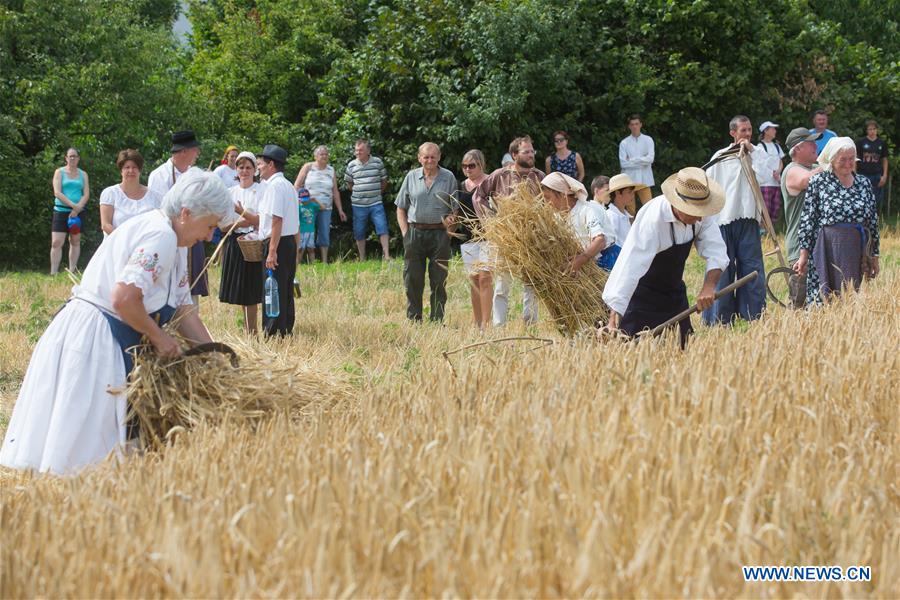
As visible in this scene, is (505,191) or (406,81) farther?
(406,81)

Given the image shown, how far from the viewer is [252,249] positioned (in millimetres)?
9227

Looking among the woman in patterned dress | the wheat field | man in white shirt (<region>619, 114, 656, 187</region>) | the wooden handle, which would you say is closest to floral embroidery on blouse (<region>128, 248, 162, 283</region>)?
the wheat field

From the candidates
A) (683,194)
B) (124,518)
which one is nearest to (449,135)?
(683,194)

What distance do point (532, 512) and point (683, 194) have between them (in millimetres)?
3762

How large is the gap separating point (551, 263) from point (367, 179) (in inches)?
326

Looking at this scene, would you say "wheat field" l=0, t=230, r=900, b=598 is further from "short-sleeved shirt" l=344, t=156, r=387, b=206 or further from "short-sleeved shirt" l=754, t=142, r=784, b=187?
"short-sleeved shirt" l=344, t=156, r=387, b=206

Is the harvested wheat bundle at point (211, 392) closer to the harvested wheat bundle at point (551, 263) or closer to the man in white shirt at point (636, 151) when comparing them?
the harvested wheat bundle at point (551, 263)

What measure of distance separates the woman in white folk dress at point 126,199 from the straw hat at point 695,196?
169 inches

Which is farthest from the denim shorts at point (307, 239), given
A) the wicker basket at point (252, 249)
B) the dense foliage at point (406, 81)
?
the wicker basket at point (252, 249)

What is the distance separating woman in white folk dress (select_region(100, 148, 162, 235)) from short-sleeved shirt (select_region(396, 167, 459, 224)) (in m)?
2.48

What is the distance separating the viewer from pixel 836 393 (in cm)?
428

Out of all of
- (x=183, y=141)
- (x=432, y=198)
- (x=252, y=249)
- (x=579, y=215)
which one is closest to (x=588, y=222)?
(x=579, y=215)

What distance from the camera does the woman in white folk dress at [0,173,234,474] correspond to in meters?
4.71

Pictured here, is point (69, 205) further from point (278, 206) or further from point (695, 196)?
point (695, 196)
